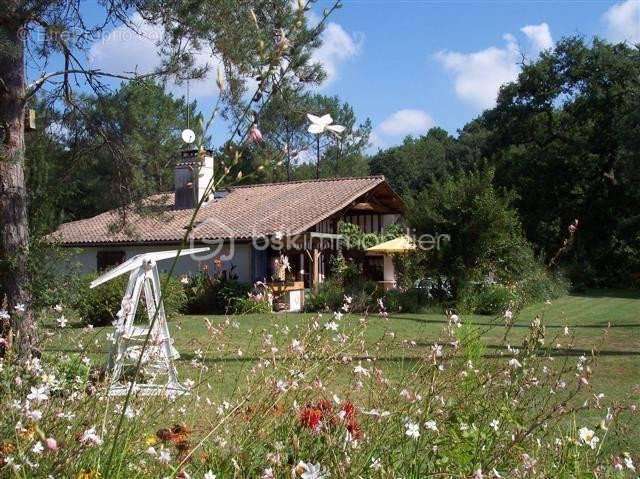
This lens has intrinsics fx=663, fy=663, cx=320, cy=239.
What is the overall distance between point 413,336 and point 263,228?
8.80 meters

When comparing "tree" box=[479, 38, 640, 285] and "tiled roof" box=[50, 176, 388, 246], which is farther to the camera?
"tree" box=[479, 38, 640, 285]

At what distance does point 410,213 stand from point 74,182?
10.7 meters

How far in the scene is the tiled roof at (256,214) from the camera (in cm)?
1959

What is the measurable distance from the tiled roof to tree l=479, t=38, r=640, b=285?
11508 millimetres

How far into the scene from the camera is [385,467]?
2.16 m

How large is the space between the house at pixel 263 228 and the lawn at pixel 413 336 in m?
4.21

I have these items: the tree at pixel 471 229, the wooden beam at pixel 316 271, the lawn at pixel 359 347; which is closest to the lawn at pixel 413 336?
the lawn at pixel 359 347

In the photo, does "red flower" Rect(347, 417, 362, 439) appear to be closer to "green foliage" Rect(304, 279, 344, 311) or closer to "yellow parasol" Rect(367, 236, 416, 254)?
"green foliage" Rect(304, 279, 344, 311)

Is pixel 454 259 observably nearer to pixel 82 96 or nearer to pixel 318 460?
pixel 82 96

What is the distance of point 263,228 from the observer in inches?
762

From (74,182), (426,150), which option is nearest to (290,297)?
(74,182)

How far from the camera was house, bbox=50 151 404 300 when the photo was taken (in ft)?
63.5

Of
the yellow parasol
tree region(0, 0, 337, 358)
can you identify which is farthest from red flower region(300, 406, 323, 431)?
the yellow parasol

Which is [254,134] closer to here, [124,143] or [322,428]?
[322,428]
